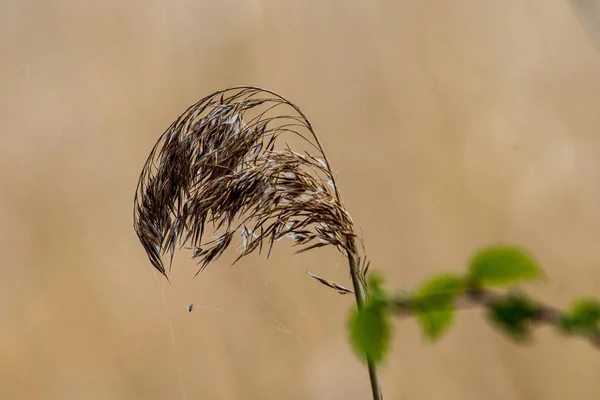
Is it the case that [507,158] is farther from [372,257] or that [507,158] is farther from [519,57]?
[372,257]

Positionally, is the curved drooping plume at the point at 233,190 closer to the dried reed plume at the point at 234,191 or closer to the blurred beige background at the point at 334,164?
the dried reed plume at the point at 234,191

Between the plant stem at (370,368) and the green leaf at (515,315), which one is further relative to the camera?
the plant stem at (370,368)

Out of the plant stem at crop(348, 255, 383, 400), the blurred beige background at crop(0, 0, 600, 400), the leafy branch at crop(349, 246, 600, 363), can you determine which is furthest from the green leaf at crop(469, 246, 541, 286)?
the blurred beige background at crop(0, 0, 600, 400)

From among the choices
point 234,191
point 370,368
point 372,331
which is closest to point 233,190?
point 234,191

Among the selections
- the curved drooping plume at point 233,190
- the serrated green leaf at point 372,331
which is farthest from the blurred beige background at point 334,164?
the serrated green leaf at point 372,331

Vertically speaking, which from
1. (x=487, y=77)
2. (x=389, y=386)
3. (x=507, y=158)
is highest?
(x=487, y=77)

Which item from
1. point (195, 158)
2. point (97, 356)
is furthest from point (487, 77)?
point (97, 356)

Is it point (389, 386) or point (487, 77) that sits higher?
point (487, 77)
